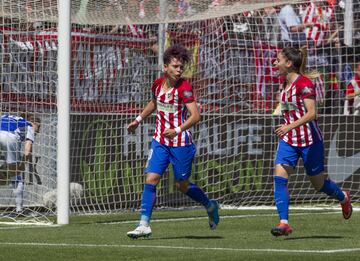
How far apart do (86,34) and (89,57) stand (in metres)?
0.34

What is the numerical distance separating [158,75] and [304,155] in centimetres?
603

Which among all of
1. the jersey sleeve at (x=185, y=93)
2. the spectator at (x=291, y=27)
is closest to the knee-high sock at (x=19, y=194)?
the jersey sleeve at (x=185, y=93)

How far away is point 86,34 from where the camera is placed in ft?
55.2

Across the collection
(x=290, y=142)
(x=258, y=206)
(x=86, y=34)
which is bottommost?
(x=258, y=206)

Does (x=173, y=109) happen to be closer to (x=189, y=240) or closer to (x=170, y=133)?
(x=170, y=133)

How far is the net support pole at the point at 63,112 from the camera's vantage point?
13617mm

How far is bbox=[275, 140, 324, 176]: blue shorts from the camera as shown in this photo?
11844mm

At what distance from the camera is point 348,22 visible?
18812 millimetres

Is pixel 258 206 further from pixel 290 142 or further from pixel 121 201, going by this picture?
pixel 290 142

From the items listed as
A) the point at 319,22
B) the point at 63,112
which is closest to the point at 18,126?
the point at 63,112

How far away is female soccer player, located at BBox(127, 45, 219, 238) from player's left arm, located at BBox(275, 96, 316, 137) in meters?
0.83

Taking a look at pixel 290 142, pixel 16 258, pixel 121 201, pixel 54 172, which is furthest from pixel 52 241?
pixel 121 201

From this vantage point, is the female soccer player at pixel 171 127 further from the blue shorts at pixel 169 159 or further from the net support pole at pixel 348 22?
the net support pole at pixel 348 22

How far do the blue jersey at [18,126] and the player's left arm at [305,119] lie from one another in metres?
5.27
